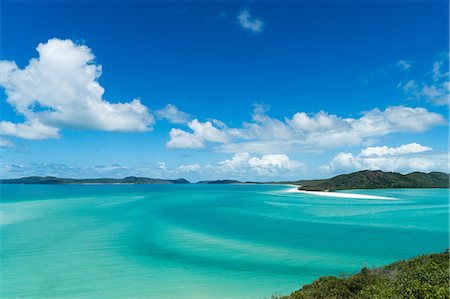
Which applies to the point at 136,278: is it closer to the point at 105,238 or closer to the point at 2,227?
the point at 105,238

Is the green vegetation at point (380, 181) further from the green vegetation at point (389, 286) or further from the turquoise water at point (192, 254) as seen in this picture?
the green vegetation at point (389, 286)

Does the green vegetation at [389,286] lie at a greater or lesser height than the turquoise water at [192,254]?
greater

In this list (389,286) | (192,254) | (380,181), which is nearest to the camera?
(389,286)

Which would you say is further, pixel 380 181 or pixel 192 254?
pixel 380 181

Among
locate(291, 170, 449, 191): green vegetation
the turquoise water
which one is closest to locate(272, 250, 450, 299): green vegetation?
the turquoise water

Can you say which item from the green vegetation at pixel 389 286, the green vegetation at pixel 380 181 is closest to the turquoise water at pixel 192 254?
Result: the green vegetation at pixel 389 286

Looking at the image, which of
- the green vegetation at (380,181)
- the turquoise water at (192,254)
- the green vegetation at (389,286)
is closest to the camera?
the green vegetation at (389,286)

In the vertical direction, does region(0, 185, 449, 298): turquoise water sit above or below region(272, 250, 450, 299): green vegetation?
below

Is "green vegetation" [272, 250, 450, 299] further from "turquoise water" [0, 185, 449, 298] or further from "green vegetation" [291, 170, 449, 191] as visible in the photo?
"green vegetation" [291, 170, 449, 191]

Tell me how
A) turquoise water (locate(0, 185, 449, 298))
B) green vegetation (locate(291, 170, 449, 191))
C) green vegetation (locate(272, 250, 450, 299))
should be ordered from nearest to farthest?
green vegetation (locate(272, 250, 450, 299)) < turquoise water (locate(0, 185, 449, 298)) < green vegetation (locate(291, 170, 449, 191))

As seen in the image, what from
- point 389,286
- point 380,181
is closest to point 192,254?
point 389,286

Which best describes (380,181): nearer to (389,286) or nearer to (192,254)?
(192,254)

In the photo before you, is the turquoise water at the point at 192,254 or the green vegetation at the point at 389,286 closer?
the green vegetation at the point at 389,286
